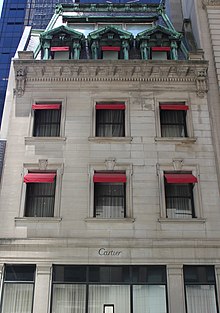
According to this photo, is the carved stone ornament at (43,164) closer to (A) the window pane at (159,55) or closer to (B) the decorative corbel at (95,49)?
(B) the decorative corbel at (95,49)

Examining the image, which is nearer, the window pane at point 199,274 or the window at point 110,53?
the window pane at point 199,274

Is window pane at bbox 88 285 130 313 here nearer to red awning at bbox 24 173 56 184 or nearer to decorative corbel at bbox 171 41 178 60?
red awning at bbox 24 173 56 184

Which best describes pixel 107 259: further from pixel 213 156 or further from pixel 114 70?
pixel 114 70

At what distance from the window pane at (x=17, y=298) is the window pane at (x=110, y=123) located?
798 cm

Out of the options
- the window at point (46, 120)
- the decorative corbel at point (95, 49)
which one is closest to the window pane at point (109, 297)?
the window at point (46, 120)

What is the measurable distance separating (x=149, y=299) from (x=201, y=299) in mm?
2121

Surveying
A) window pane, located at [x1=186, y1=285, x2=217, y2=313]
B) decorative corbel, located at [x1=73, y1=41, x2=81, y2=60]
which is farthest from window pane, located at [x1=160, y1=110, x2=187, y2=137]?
window pane, located at [x1=186, y1=285, x2=217, y2=313]

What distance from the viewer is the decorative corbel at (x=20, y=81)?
66.3 feet

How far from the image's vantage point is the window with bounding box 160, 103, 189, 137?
776 inches

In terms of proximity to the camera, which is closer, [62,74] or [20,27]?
[62,74]

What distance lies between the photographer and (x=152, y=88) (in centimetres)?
2034

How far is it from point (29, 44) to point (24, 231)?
12.0 metres

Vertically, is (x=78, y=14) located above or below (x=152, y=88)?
above

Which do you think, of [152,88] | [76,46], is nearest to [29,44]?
[76,46]
